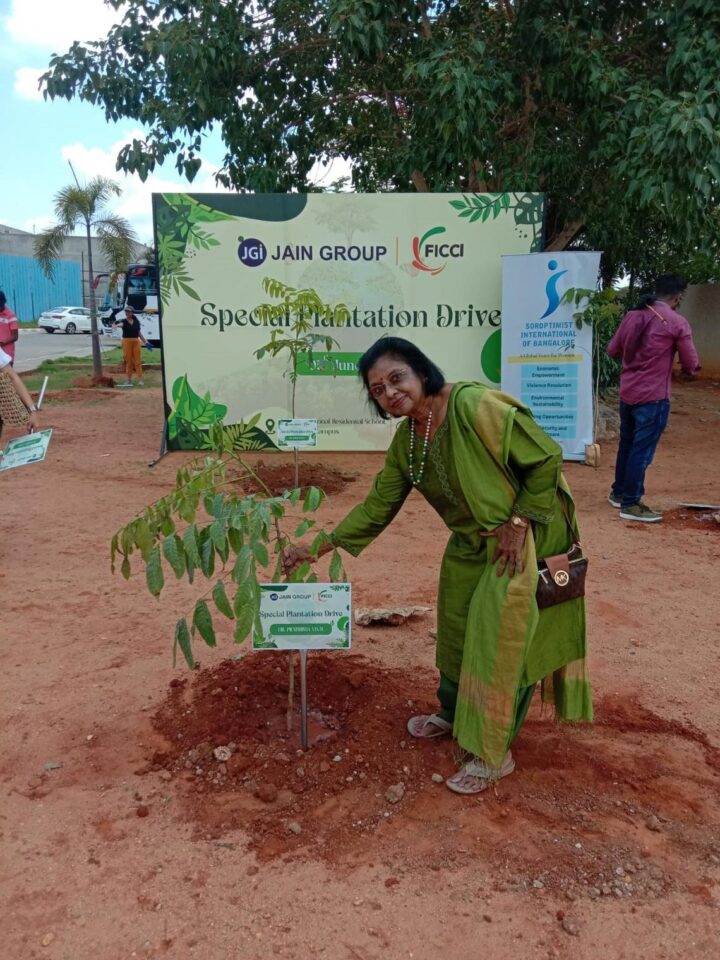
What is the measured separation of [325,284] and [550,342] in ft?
7.35

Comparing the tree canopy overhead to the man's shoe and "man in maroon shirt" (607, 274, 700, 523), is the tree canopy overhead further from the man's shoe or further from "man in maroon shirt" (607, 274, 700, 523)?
the man's shoe

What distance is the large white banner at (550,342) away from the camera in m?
7.21

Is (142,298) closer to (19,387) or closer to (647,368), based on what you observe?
(19,387)

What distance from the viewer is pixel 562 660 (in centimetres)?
253

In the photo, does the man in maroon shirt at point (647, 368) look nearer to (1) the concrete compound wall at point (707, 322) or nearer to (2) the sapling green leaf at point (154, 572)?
(2) the sapling green leaf at point (154, 572)

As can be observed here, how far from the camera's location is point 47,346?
25.7 meters

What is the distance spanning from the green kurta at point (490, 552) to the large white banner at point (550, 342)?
508 centimetres

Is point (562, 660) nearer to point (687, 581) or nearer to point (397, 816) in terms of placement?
point (397, 816)

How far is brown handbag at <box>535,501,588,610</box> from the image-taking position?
93.6 inches

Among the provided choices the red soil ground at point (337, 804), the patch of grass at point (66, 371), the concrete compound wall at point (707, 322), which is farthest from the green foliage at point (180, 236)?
the concrete compound wall at point (707, 322)

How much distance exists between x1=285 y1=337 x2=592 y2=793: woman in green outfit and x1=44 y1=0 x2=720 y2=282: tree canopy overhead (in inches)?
188

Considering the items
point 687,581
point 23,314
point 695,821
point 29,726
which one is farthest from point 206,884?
point 23,314

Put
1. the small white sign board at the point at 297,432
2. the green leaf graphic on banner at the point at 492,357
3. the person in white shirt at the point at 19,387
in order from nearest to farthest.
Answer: the person in white shirt at the point at 19,387 → the small white sign board at the point at 297,432 → the green leaf graphic on banner at the point at 492,357

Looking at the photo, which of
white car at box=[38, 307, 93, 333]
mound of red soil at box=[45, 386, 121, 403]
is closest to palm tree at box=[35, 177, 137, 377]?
mound of red soil at box=[45, 386, 121, 403]
